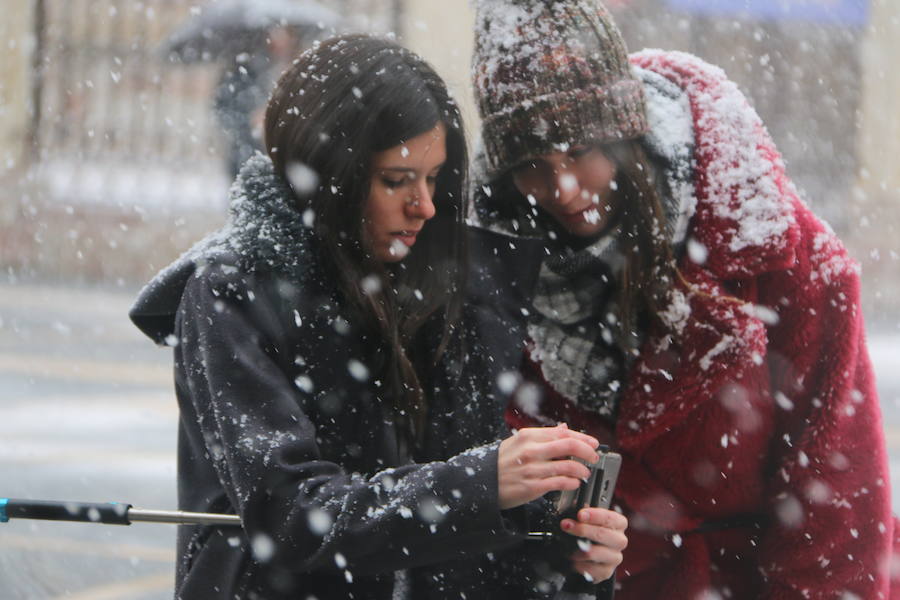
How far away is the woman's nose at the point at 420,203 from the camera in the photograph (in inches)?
78.8

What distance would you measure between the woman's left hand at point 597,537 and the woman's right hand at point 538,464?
0.57 feet

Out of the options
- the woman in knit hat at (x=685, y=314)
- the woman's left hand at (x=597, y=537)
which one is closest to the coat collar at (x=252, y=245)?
the woman in knit hat at (x=685, y=314)

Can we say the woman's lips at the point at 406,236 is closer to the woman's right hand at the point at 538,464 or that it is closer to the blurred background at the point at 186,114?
the woman's right hand at the point at 538,464

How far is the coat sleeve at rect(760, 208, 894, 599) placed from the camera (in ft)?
7.55

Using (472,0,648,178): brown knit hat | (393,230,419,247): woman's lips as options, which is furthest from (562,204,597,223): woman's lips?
(393,230,419,247): woman's lips

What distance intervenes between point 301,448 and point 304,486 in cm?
6

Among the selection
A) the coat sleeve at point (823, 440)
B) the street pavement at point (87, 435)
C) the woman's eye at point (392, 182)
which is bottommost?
the street pavement at point (87, 435)

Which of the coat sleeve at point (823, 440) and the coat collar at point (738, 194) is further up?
the coat collar at point (738, 194)

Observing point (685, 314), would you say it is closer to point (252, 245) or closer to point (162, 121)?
point (252, 245)

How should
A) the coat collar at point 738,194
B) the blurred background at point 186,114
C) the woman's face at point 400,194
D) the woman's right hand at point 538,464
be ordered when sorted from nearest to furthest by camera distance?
the woman's right hand at point 538,464 < the woman's face at point 400,194 < the coat collar at point 738,194 < the blurred background at point 186,114

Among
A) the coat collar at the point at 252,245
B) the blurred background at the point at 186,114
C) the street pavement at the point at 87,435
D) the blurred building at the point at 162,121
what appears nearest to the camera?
the coat collar at the point at 252,245

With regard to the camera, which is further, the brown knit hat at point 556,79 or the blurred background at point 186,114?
the blurred background at point 186,114

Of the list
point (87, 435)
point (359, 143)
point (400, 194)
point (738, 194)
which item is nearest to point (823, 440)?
point (738, 194)

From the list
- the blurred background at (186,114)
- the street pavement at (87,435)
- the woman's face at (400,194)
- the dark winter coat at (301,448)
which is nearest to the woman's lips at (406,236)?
the woman's face at (400,194)
